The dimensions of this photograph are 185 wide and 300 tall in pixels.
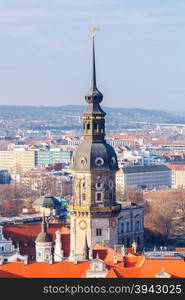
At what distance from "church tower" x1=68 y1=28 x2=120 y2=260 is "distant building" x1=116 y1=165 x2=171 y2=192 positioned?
71.6 metres

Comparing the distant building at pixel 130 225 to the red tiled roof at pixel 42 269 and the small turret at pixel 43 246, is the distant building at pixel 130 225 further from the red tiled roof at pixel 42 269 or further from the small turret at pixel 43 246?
the red tiled roof at pixel 42 269

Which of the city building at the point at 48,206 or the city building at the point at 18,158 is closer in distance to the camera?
the city building at the point at 48,206

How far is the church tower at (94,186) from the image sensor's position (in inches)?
1895

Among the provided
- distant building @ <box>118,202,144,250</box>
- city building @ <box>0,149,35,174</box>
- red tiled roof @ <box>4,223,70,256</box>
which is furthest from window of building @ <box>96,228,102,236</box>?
city building @ <box>0,149,35,174</box>

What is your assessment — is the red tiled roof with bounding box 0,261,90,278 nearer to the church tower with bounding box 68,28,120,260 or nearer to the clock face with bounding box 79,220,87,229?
the church tower with bounding box 68,28,120,260

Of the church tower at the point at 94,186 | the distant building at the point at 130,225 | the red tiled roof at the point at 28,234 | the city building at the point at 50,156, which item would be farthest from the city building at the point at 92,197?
the city building at the point at 50,156

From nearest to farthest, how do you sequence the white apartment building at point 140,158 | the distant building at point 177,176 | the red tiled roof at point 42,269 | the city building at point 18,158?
the red tiled roof at point 42,269 → the distant building at point 177,176 → the white apartment building at point 140,158 → the city building at point 18,158

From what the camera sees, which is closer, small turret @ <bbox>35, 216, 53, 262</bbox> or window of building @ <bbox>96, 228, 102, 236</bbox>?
small turret @ <bbox>35, 216, 53, 262</bbox>

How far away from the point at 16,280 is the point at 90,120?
92.3 ft

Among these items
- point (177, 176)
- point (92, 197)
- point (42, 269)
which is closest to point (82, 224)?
point (92, 197)

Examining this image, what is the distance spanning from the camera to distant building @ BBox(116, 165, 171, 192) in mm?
126938

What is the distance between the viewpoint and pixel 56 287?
64.6 ft

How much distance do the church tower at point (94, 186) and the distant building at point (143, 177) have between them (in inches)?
2818

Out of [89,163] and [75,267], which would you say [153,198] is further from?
[75,267]
